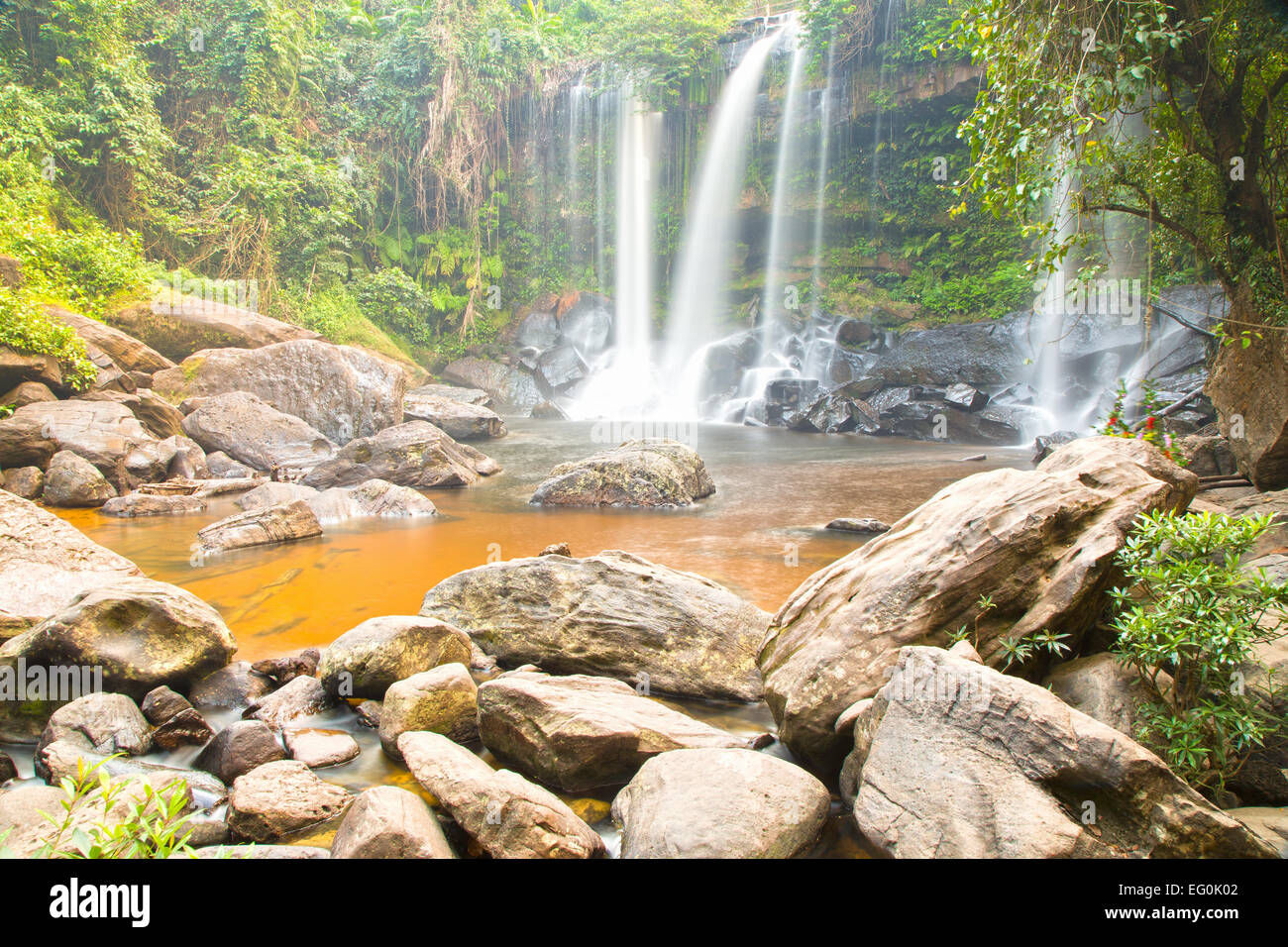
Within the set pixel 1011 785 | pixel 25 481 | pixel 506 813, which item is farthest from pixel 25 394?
pixel 1011 785

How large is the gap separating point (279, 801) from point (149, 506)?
780 cm

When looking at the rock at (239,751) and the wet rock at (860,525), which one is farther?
the wet rock at (860,525)

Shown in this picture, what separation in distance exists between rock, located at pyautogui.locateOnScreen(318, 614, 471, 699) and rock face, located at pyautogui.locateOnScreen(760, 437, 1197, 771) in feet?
7.04

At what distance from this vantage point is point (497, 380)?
25484mm

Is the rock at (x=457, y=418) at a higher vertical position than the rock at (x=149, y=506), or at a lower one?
higher

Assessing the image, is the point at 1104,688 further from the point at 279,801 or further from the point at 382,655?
the point at 382,655

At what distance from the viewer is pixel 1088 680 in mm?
3455

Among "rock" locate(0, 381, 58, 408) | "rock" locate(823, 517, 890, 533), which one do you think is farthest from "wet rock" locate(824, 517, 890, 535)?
"rock" locate(0, 381, 58, 408)

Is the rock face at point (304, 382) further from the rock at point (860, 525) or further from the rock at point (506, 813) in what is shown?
the rock at point (506, 813)

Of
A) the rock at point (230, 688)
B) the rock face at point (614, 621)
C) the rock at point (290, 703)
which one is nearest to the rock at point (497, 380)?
the rock face at point (614, 621)

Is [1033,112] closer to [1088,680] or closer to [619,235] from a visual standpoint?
[1088,680]

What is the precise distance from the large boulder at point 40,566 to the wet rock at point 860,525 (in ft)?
22.9

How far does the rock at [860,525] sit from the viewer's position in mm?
8617

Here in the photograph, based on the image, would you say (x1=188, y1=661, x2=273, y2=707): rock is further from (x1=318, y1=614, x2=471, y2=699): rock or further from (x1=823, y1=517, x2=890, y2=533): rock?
(x1=823, y1=517, x2=890, y2=533): rock
